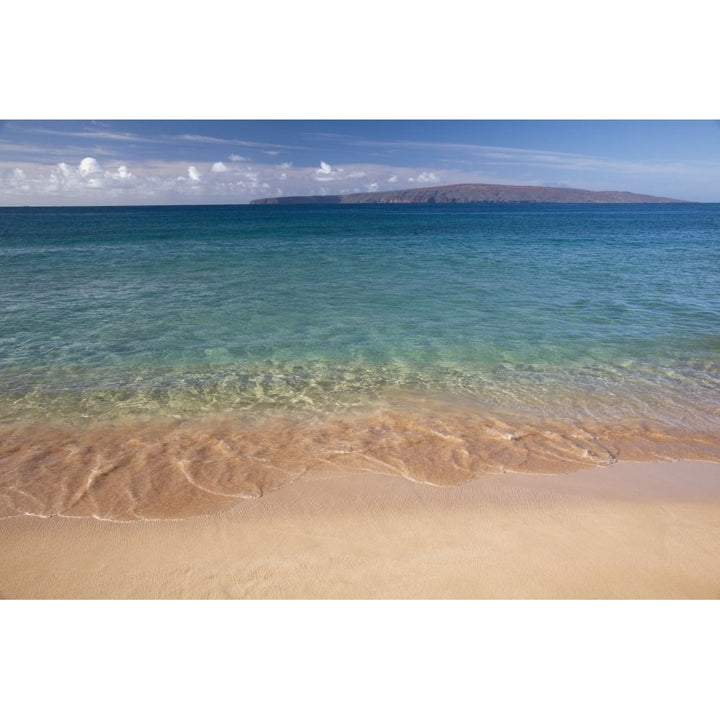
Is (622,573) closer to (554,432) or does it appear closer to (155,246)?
(554,432)

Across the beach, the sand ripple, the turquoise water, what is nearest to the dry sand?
the beach

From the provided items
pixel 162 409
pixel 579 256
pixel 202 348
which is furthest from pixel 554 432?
pixel 579 256

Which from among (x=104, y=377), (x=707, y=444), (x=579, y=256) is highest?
(x=579, y=256)

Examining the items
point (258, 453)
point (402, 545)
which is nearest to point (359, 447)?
point (258, 453)

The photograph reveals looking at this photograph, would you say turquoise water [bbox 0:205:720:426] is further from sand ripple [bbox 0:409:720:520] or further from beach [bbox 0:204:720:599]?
sand ripple [bbox 0:409:720:520]

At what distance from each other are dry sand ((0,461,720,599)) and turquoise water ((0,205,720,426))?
2.00 meters

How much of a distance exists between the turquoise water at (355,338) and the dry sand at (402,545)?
2.00m

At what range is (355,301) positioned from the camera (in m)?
12.4

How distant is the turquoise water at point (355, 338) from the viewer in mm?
6672

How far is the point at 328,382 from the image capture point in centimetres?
723

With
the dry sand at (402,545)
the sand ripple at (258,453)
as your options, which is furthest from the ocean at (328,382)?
the dry sand at (402,545)

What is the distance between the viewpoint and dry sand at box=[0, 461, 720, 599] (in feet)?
10.9

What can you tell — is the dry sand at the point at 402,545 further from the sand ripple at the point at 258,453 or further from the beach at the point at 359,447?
the sand ripple at the point at 258,453

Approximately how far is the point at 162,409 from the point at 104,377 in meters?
1.68
